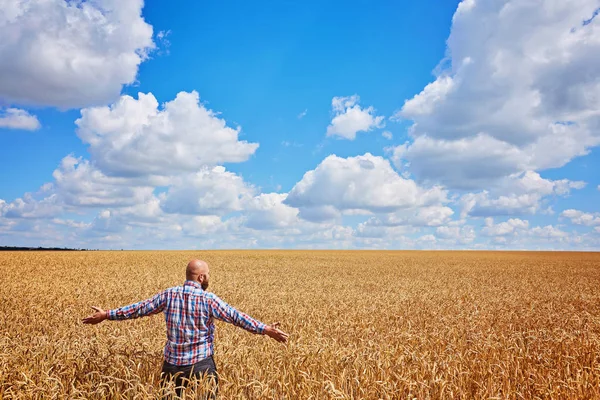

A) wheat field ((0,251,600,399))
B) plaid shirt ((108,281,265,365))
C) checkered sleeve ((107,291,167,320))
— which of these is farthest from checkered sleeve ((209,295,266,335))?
wheat field ((0,251,600,399))

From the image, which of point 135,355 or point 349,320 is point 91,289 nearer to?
point 349,320

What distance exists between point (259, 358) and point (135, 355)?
210cm

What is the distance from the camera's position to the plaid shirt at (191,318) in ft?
16.5

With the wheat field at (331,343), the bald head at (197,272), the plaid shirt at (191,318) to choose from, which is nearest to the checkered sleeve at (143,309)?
the plaid shirt at (191,318)

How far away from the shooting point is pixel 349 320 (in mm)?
11961

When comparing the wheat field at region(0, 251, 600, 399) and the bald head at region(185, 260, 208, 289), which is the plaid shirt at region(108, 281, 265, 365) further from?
the wheat field at region(0, 251, 600, 399)

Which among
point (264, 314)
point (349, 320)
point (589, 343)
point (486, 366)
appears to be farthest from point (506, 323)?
point (264, 314)

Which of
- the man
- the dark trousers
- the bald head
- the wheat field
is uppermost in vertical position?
the bald head

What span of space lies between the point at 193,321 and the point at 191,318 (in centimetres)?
5

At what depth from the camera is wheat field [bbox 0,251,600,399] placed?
230 inches

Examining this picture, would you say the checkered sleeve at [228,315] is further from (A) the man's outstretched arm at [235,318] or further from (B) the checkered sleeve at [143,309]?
(B) the checkered sleeve at [143,309]

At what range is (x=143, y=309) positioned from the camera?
5230 mm

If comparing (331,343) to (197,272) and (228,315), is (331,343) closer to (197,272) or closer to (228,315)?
(228,315)

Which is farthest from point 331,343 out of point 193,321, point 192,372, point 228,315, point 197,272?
point 197,272
